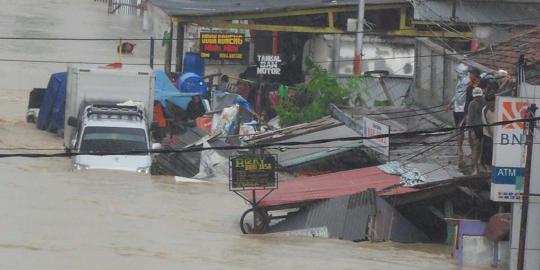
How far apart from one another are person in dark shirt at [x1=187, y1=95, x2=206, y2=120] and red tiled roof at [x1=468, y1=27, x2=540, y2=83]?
9.88 m

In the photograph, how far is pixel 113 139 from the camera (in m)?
25.4

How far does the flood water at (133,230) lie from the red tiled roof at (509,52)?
4.32 metres

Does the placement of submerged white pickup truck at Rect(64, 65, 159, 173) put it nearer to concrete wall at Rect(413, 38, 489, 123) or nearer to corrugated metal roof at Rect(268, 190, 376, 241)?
corrugated metal roof at Rect(268, 190, 376, 241)

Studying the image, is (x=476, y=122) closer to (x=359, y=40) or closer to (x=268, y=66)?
(x=359, y=40)

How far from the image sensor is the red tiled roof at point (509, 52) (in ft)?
72.7

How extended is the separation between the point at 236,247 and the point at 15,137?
518 inches

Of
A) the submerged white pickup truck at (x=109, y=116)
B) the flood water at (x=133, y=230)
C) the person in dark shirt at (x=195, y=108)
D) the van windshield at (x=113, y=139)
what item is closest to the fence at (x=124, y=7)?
the person in dark shirt at (x=195, y=108)

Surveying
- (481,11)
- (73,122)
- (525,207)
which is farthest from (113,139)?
Result: (481,11)

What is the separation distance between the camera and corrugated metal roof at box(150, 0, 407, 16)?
3681 centimetres

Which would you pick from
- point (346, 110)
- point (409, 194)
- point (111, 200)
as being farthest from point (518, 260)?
point (346, 110)

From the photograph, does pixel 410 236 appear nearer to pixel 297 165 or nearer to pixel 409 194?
pixel 409 194

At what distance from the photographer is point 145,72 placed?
92.7 ft

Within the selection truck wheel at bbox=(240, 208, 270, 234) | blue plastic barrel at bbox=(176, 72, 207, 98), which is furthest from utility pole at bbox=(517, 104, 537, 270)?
blue plastic barrel at bbox=(176, 72, 207, 98)

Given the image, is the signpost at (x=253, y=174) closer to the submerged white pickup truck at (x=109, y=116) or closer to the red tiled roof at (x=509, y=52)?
the submerged white pickup truck at (x=109, y=116)
